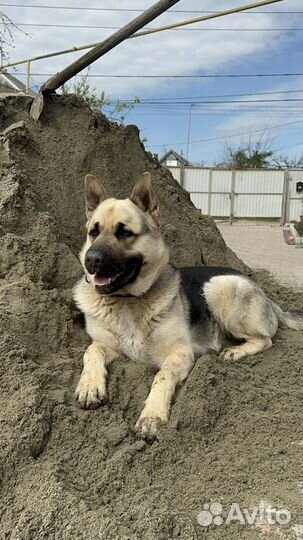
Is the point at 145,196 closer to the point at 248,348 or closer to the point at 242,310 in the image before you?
the point at 242,310

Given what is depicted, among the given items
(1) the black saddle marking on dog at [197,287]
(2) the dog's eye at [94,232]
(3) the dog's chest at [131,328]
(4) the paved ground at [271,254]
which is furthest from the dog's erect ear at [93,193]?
(4) the paved ground at [271,254]

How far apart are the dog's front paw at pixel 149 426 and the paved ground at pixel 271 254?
672 centimetres

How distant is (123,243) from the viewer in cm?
398

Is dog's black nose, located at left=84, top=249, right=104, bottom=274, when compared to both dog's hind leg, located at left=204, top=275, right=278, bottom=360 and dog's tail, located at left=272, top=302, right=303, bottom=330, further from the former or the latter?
dog's tail, located at left=272, top=302, right=303, bottom=330

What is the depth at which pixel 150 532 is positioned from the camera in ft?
7.61

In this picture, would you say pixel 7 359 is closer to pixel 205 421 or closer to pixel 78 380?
Result: pixel 78 380

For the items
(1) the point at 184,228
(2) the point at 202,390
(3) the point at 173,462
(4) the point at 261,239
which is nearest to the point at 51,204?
(1) the point at 184,228

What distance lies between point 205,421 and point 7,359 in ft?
4.56

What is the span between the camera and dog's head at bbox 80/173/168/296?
374cm

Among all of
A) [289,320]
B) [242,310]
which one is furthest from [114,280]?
[289,320]

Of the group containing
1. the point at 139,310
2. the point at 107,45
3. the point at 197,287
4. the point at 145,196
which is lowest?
the point at 139,310

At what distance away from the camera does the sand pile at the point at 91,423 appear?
2.45 meters

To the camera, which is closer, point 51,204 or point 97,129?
Answer: point 51,204

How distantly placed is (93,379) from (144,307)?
853mm
